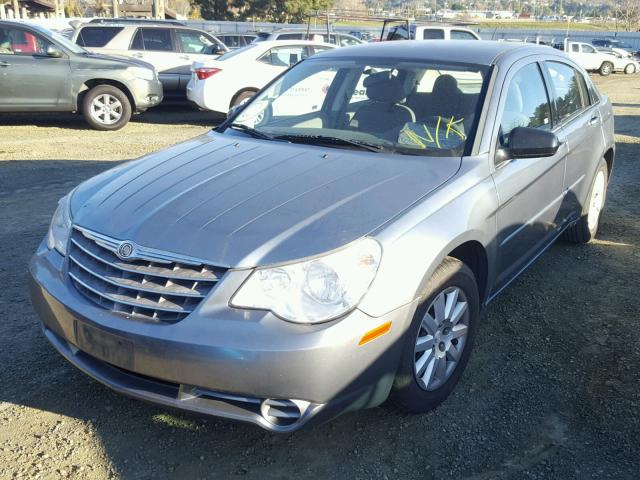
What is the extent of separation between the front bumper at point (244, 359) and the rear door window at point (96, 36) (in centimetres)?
1151

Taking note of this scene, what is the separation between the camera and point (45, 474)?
260cm

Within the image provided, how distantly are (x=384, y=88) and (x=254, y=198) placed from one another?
4.83ft

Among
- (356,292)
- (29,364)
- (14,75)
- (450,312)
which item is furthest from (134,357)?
(14,75)

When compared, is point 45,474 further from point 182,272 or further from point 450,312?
point 450,312

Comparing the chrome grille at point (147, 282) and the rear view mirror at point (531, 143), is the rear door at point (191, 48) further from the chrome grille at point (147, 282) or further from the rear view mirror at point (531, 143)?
the chrome grille at point (147, 282)

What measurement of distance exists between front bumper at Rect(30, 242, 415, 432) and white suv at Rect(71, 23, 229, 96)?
36.3 ft

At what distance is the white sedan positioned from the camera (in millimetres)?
11070

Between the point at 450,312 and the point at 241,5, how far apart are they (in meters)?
47.2

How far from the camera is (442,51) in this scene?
13.3ft

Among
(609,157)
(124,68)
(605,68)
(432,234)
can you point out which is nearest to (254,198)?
(432,234)

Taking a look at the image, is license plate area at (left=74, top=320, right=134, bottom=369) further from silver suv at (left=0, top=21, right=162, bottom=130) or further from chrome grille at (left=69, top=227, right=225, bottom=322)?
silver suv at (left=0, top=21, right=162, bottom=130)

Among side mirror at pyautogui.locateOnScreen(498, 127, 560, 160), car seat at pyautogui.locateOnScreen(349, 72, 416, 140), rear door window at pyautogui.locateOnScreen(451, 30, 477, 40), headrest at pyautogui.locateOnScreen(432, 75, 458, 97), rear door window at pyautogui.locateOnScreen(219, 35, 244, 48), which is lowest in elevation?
side mirror at pyautogui.locateOnScreen(498, 127, 560, 160)

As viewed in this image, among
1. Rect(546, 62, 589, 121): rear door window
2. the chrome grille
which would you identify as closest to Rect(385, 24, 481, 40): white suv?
Rect(546, 62, 589, 121): rear door window

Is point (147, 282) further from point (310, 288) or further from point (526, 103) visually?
point (526, 103)
